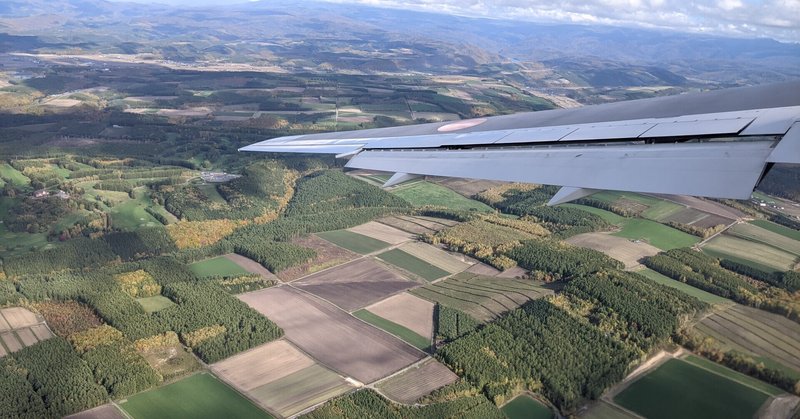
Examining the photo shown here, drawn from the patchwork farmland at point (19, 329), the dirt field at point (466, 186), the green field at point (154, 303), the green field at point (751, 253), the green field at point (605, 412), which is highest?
the green field at point (751, 253)

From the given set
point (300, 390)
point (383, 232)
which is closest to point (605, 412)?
point (300, 390)

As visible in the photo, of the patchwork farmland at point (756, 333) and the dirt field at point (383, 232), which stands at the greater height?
the patchwork farmland at point (756, 333)

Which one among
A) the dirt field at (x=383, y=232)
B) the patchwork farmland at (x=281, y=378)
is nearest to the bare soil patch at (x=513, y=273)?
the dirt field at (x=383, y=232)

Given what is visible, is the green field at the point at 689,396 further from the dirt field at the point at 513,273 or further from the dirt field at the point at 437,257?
the dirt field at the point at 437,257

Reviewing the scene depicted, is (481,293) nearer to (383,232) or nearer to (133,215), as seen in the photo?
(383,232)

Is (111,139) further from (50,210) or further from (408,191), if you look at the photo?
(408,191)

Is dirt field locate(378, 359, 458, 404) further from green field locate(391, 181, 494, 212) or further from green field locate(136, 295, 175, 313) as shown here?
green field locate(391, 181, 494, 212)
